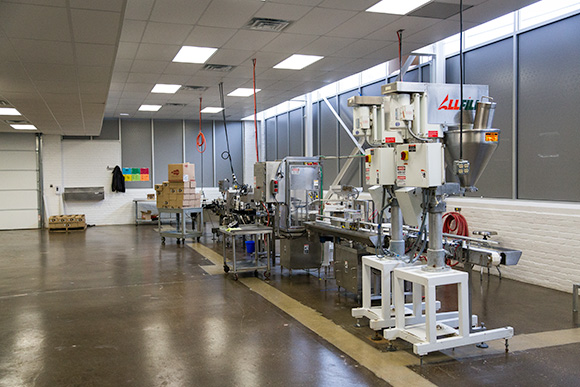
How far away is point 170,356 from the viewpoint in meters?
3.96

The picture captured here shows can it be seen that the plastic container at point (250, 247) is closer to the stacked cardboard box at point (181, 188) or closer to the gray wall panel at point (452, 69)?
the stacked cardboard box at point (181, 188)

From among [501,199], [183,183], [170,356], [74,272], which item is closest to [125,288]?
[74,272]

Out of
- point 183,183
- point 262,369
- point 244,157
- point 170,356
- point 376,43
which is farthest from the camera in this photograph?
point 244,157

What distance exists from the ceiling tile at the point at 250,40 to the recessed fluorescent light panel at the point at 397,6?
1405 mm

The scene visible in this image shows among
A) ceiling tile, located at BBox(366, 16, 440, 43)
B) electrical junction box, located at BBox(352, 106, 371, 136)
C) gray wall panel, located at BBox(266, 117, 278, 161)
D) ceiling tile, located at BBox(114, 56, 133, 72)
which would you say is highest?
ceiling tile, located at BBox(366, 16, 440, 43)

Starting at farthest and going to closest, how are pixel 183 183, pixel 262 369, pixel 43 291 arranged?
pixel 183 183 → pixel 43 291 → pixel 262 369

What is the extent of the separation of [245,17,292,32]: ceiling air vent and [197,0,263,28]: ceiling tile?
0.34 feet

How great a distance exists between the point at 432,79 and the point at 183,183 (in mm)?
5444

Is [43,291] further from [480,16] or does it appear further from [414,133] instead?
[480,16]

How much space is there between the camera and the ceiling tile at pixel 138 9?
4.95 meters

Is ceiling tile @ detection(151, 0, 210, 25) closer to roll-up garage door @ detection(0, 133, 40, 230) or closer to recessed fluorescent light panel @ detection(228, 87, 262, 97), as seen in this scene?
recessed fluorescent light panel @ detection(228, 87, 262, 97)

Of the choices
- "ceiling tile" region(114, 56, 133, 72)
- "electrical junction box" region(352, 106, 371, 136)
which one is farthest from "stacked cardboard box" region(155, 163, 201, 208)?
"electrical junction box" region(352, 106, 371, 136)

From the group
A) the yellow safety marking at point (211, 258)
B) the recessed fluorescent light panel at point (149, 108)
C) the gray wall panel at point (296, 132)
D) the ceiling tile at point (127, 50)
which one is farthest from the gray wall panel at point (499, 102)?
the recessed fluorescent light panel at point (149, 108)

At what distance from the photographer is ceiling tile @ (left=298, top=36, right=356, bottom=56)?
6516 millimetres
